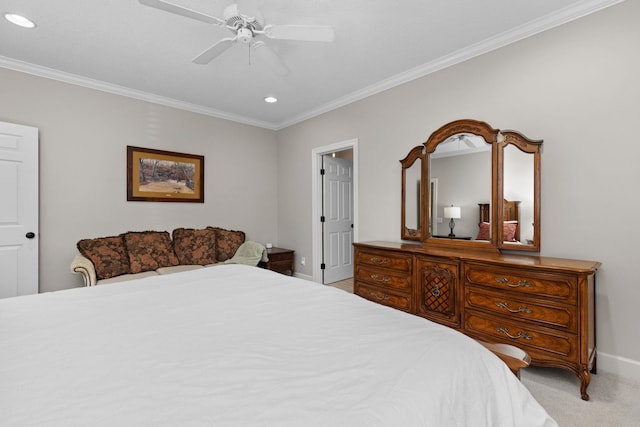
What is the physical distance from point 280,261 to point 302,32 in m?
3.39

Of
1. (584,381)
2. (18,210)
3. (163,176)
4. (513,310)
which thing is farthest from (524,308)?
(18,210)

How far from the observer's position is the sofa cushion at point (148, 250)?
3543 millimetres

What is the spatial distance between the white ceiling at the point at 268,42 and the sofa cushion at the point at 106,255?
1.87 m

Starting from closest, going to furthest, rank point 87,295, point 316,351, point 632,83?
1. point 316,351
2. point 87,295
3. point 632,83

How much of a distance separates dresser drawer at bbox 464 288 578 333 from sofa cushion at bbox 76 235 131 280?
357 cm

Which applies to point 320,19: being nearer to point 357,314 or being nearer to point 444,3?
point 444,3

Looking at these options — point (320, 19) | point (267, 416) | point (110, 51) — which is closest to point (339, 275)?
point (320, 19)

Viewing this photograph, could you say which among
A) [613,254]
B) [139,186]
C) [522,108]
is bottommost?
[613,254]

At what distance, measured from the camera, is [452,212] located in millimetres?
3008

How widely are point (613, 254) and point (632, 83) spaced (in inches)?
48.3

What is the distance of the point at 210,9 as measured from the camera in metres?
2.29

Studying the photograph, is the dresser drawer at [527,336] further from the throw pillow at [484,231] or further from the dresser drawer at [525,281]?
the throw pillow at [484,231]

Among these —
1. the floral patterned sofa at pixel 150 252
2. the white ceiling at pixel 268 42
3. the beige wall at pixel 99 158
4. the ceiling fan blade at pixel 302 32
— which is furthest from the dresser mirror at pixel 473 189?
the beige wall at pixel 99 158

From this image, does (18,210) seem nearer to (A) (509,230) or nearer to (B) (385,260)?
(B) (385,260)
